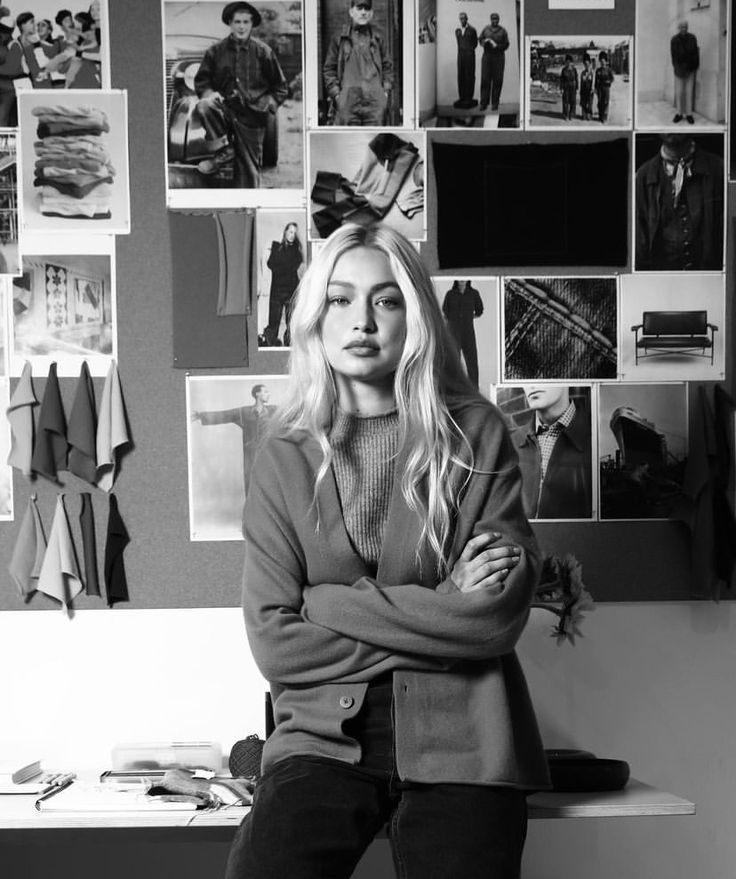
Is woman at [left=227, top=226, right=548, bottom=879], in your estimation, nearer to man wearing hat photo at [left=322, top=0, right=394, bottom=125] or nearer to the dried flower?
the dried flower

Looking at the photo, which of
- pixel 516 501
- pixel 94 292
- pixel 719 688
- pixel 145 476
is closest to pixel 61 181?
pixel 94 292

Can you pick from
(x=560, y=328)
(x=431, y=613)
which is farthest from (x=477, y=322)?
(x=431, y=613)

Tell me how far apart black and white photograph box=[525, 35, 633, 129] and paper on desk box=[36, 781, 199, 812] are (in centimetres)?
162

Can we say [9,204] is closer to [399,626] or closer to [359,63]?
[359,63]

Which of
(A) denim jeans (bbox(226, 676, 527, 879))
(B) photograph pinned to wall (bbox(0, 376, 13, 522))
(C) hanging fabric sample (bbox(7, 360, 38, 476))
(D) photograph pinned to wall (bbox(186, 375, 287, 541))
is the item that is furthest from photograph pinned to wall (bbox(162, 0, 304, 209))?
(A) denim jeans (bbox(226, 676, 527, 879))

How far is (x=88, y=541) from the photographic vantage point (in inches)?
98.6

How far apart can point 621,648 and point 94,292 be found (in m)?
1.45

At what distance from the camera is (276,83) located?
251 centimetres

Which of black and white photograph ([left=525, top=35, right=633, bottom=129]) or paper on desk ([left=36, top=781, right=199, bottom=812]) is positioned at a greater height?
black and white photograph ([left=525, top=35, right=633, bottom=129])

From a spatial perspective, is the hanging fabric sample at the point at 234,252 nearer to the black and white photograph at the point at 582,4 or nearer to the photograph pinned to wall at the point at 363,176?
the photograph pinned to wall at the point at 363,176

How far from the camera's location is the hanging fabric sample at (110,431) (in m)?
2.49

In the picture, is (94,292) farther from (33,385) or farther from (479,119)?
(479,119)

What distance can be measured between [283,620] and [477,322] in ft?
3.21

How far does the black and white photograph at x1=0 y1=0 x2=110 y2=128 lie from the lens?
249cm
